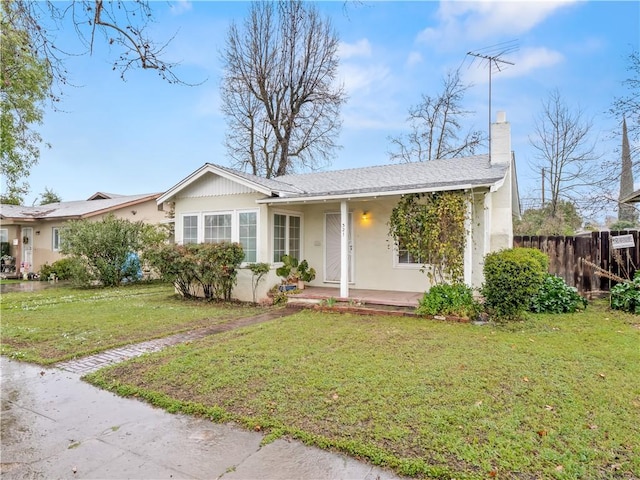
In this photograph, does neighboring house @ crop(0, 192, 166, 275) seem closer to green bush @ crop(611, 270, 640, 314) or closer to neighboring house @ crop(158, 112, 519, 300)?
neighboring house @ crop(158, 112, 519, 300)

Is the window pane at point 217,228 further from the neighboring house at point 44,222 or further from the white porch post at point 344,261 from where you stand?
the neighboring house at point 44,222

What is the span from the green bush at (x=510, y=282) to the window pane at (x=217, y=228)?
7.19 metres

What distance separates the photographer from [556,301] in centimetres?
847

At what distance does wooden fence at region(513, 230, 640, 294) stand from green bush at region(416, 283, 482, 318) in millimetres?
4311

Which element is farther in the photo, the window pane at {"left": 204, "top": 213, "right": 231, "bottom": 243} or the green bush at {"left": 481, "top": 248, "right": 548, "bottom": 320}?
the window pane at {"left": 204, "top": 213, "right": 231, "bottom": 243}

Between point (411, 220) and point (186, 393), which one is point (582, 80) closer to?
point (411, 220)

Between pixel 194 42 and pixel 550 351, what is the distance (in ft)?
22.6

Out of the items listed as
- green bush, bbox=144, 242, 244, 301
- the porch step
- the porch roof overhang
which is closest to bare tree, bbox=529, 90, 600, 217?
the porch roof overhang

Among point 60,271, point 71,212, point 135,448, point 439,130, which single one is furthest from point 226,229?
point 439,130

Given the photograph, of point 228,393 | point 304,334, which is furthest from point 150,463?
point 304,334

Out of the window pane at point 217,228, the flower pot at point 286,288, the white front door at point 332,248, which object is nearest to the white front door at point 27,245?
the window pane at point 217,228

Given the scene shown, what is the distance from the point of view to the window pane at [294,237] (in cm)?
1138

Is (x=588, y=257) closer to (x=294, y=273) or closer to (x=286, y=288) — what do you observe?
(x=294, y=273)

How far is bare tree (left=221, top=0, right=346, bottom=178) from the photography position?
73.6 feet
